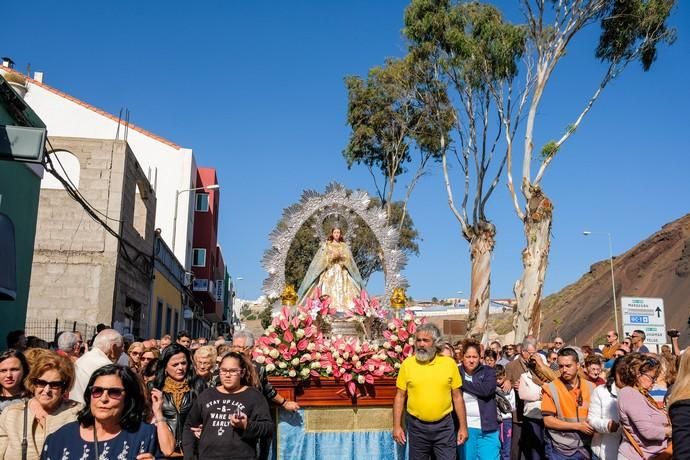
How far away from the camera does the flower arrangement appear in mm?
6312

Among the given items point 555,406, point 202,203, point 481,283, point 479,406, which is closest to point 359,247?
point 481,283

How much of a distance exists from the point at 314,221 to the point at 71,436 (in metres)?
7.18

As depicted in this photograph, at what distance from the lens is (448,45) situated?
65.7ft

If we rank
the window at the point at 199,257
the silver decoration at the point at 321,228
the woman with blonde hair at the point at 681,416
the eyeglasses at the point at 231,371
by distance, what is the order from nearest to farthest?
the woman with blonde hair at the point at 681,416 < the eyeglasses at the point at 231,371 < the silver decoration at the point at 321,228 < the window at the point at 199,257

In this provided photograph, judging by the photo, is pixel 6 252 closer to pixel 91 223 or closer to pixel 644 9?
pixel 91 223

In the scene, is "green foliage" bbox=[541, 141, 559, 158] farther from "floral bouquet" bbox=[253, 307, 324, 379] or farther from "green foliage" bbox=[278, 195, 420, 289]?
"floral bouquet" bbox=[253, 307, 324, 379]

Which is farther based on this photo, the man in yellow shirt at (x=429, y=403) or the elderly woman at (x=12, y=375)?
the man in yellow shirt at (x=429, y=403)

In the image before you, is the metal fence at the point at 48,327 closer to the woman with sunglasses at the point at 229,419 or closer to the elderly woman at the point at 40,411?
the woman with sunglasses at the point at 229,419

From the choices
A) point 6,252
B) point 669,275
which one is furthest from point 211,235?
point 669,275

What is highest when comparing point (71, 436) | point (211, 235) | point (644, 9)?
point (644, 9)

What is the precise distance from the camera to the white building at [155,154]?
88.9 feet

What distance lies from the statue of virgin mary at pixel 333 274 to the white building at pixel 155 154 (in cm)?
1961

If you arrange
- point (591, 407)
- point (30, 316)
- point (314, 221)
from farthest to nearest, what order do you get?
point (30, 316) < point (314, 221) < point (591, 407)

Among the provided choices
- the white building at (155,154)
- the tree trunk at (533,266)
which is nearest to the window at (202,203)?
the white building at (155,154)
